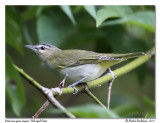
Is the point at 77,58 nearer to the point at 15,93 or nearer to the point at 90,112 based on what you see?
the point at 15,93

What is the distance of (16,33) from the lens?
51.9 inches

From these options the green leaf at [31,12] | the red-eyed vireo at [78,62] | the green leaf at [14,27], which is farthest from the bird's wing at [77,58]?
the green leaf at [31,12]

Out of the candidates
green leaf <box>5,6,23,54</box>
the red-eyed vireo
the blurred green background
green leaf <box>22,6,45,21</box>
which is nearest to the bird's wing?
the red-eyed vireo

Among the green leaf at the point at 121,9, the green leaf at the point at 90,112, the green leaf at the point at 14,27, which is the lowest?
the green leaf at the point at 90,112

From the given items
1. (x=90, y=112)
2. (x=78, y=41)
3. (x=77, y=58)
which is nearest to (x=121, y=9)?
(x=78, y=41)

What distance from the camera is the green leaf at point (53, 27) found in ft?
4.26

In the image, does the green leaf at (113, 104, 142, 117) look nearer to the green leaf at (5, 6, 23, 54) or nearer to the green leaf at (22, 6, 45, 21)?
the green leaf at (5, 6, 23, 54)

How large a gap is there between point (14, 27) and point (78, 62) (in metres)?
0.46

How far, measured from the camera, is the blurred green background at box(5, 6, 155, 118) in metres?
1.23

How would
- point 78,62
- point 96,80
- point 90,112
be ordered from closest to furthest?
point 90,112 < point 96,80 < point 78,62

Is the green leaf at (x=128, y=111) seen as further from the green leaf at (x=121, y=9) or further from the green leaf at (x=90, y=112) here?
the green leaf at (x=90, y=112)

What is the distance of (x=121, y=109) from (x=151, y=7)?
64cm

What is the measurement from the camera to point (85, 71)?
103 cm

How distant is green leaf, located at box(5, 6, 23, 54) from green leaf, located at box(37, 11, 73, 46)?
98 mm
